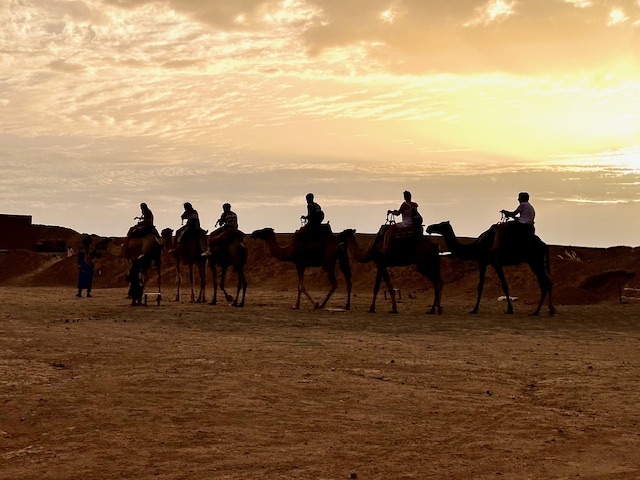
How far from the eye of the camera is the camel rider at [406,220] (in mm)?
22219

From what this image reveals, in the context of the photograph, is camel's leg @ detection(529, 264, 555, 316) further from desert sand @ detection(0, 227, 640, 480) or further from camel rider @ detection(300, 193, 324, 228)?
camel rider @ detection(300, 193, 324, 228)

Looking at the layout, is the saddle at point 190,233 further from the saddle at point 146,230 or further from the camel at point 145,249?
the camel at point 145,249

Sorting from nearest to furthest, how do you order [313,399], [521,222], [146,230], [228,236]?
1. [313,399]
2. [521,222]
3. [228,236]
4. [146,230]

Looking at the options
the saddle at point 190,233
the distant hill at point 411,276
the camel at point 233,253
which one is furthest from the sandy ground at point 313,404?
the distant hill at point 411,276

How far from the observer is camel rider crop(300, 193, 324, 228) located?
909 inches

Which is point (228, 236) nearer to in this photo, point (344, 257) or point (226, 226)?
point (226, 226)

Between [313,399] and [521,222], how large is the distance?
1384 centimetres

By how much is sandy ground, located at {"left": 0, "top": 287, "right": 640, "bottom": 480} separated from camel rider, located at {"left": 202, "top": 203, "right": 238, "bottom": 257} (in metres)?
7.27

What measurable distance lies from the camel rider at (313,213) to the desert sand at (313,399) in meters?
4.13

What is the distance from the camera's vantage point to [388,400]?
31.9ft

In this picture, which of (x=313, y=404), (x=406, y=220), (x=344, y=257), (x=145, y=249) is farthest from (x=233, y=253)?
(x=313, y=404)

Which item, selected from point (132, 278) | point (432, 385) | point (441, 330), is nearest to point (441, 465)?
point (432, 385)

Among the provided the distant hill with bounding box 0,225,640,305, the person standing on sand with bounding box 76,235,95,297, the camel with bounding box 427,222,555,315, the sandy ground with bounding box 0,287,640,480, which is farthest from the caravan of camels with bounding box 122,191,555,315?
the distant hill with bounding box 0,225,640,305

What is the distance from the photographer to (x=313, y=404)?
30.9ft
